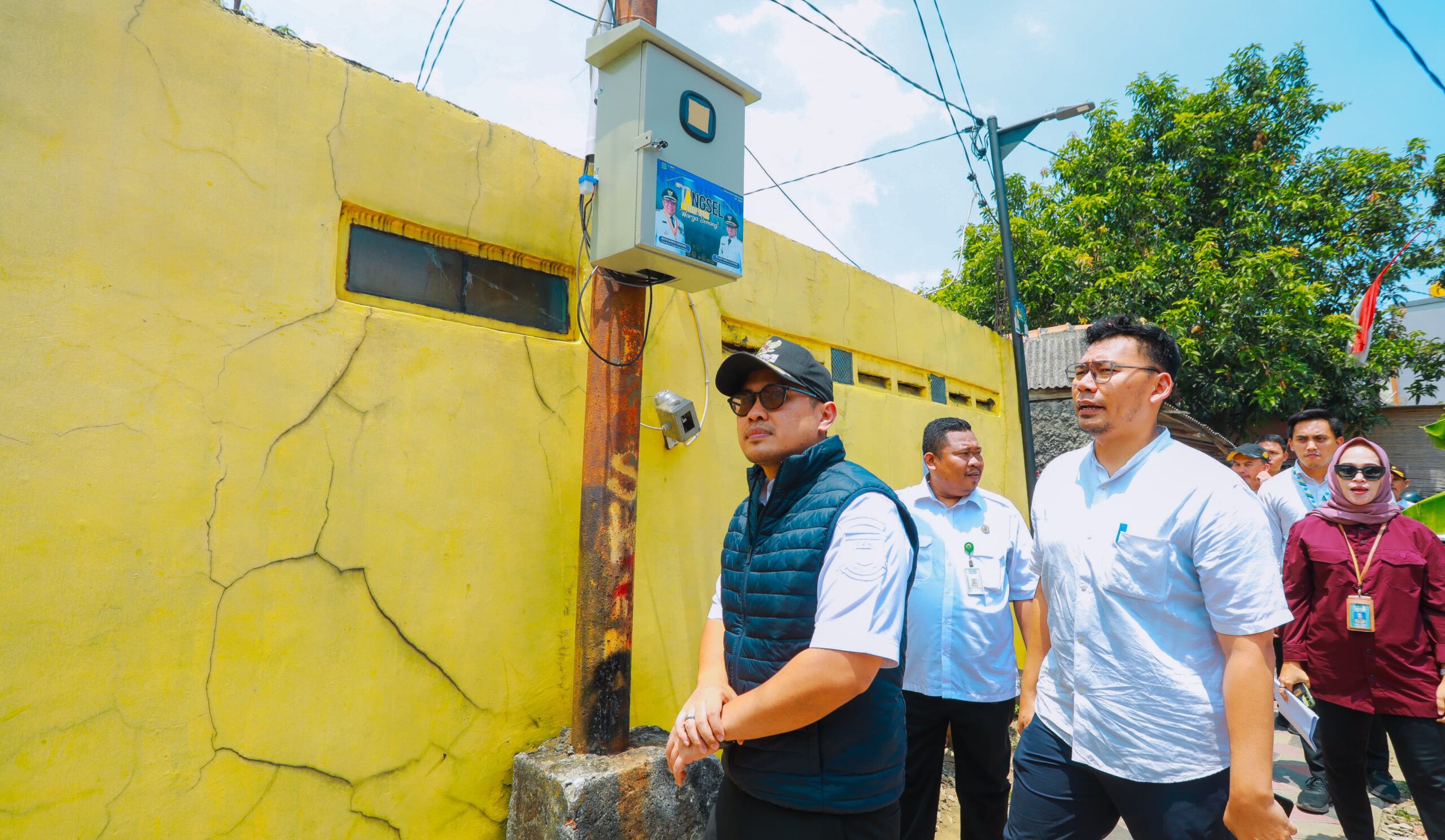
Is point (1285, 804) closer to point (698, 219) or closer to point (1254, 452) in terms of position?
point (698, 219)

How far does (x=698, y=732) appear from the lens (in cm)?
157

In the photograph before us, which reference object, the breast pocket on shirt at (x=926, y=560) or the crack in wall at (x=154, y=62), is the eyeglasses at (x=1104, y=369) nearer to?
the breast pocket on shirt at (x=926, y=560)

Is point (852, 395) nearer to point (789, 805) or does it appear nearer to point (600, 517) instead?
point (600, 517)

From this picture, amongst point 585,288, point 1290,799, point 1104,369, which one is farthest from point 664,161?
point 1290,799

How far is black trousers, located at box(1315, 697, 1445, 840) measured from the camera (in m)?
2.71

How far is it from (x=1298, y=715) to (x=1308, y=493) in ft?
9.68

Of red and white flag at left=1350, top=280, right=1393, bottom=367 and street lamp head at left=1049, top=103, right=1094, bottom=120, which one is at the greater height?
street lamp head at left=1049, top=103, right=1094, bottom=120

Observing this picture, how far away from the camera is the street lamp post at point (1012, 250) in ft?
20.7

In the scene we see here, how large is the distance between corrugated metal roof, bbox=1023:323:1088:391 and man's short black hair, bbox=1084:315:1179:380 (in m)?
6.79

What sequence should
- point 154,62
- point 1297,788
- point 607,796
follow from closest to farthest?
point 154,62, point 607,796, point 1297,788

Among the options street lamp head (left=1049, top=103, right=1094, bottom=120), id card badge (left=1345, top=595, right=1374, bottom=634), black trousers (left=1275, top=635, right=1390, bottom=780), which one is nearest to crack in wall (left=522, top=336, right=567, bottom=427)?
id card badge (left=1345, top=595, right=1374, bottom=634)

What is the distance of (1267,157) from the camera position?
40.3ft

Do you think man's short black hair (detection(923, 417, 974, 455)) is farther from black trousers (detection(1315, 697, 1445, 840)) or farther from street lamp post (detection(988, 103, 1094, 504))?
street lamp post (detection(988, 103, 1094, 504))

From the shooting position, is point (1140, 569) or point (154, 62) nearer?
point (1140, 569)
